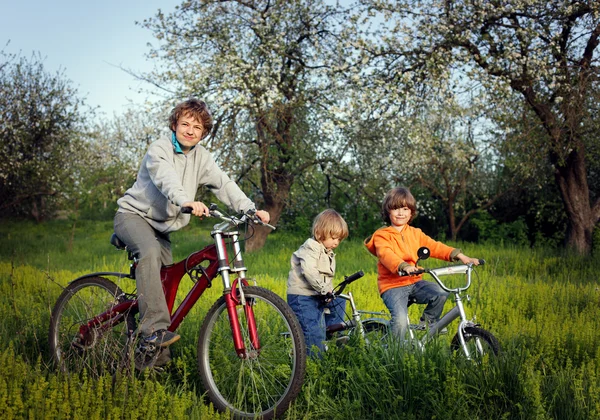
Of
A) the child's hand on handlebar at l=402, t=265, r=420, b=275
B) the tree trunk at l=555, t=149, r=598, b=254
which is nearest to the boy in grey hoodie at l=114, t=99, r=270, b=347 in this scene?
the child's hand on handlebar at l=402, t=265, r=420, b=275

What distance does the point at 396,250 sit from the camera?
512cm

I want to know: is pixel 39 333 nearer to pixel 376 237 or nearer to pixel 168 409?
pixel 168 409

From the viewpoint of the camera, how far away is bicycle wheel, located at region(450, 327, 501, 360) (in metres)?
4.18

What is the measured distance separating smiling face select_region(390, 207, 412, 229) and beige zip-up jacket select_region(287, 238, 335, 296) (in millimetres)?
655

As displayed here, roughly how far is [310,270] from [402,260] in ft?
2.31

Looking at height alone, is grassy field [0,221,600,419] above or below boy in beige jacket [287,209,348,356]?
below

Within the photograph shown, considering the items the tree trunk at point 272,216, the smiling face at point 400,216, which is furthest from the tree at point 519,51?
the smiling face at point 400,216

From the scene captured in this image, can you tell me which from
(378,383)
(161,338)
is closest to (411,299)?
(378,383)

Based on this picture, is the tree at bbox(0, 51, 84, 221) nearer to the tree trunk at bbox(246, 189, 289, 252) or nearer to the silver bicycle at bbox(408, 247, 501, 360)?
the tree trunk at bbox(246, 189, 289, 252)

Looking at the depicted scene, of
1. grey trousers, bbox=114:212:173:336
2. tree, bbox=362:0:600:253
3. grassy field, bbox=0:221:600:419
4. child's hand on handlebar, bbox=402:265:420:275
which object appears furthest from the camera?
tree, bbox=362:0:600:253

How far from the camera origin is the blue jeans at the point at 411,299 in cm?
480

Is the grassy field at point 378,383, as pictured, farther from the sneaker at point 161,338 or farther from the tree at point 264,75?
the tree at point 264,75

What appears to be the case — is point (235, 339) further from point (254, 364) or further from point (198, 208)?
point (198, 208)

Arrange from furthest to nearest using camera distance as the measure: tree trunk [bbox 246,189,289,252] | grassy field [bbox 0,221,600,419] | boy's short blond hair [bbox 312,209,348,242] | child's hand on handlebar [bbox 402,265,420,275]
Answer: tree trunk [bbox 246,189,289,252] < boy's short blond hair [bbox 312,209,348,242] < child's hand on handlebar [bbox 402,265,420,275] < grassy field [bbox 0,221,600,419]
